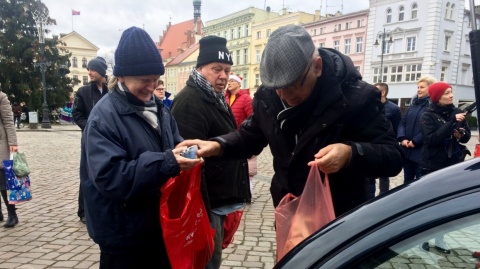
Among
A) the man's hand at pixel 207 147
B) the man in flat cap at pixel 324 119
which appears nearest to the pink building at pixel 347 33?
the man's hand at pixel 207 147

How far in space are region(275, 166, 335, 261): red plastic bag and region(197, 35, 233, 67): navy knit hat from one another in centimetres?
145

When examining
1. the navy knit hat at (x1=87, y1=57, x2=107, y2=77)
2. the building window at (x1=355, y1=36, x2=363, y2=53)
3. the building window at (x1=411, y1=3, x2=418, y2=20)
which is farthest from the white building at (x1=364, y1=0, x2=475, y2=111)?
the navy knit hat at (x1=87, y1=57, x2=107, y2=77)

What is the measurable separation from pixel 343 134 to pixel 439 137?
3.10 m

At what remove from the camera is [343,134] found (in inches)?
69.1

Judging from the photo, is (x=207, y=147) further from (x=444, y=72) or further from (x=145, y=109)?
(x=444, y=72)

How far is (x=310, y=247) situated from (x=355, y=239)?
165 millimetres

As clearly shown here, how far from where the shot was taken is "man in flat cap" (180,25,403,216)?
5.24 feet

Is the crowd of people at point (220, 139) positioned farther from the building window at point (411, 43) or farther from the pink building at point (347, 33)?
the pink building at point (347, 33)

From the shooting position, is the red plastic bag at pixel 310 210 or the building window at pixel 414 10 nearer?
the red plastic bag at pixel 310 210

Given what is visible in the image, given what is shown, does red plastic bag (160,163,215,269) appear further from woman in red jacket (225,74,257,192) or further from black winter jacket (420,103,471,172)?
black winter jacket (420,103,471,172)

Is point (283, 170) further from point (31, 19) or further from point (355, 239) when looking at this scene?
point (31, 19)

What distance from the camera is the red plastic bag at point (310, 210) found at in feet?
5.27

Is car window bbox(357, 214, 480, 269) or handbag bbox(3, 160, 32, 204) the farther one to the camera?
handbag bbox(3, 160, 32, 204)

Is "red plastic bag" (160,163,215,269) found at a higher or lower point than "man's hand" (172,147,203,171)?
lower
